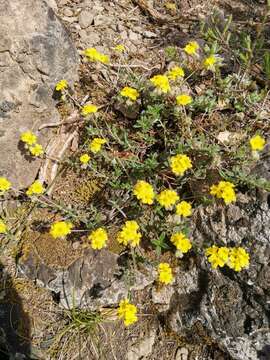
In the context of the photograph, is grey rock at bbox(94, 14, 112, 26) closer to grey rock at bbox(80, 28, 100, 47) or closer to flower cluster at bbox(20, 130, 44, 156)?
grey rock at bbox(80, 28, 100, 47)

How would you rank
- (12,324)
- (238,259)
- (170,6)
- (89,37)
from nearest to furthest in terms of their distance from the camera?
(238,259) → (12,324) → (89,37) → (170,6)

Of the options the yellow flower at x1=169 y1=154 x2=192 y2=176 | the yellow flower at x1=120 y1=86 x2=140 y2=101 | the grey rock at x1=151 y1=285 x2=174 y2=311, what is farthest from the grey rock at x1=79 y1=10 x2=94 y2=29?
the grey rock at x1=151 y1=285 x2=174 y2=311

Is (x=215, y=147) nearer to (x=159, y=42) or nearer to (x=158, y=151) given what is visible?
(x=158, y=151)

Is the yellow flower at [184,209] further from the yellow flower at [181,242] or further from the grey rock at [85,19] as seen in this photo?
the grey rock at [85,19]

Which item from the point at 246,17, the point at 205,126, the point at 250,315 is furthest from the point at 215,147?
the point at 246,17

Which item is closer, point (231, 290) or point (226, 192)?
point (226, 192)

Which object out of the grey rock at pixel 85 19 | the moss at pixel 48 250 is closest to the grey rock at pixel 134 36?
the grey rock at pixel 85 19

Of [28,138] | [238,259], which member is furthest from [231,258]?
[28,138]

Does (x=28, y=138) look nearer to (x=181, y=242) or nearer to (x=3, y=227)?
(x=3, y=227)
